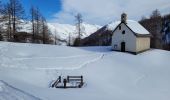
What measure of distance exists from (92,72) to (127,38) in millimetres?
16064

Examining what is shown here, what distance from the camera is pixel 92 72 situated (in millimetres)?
30797

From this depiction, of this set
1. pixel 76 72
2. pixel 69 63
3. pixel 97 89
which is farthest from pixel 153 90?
pixel 69 63

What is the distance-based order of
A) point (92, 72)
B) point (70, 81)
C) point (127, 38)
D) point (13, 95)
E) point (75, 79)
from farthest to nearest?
1. point (127, 38)
2. point (92, 72)
3. point (70, 81)
4. point (75, 79)
5. point (13, 95)

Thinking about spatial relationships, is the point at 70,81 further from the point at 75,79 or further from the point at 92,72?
the point at 92,72

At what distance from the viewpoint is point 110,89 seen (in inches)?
973

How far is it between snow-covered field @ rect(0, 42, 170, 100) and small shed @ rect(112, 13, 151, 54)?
7.91 ft

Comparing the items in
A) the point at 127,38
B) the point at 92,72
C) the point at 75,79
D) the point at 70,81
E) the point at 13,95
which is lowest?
the point at 70,81

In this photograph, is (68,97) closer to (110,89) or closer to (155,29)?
(110,89)

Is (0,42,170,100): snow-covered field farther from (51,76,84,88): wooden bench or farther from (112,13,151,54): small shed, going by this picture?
(112,13,151,54): small shed

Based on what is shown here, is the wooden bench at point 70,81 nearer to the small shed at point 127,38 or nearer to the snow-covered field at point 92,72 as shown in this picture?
the snow-covered field at point 92,72

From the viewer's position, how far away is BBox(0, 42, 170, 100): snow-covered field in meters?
22.2

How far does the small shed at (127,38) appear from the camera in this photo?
43062 mm

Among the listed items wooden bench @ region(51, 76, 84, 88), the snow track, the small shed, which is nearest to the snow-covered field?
the snow track

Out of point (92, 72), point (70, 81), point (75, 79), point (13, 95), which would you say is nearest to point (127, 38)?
point (92, 72)
